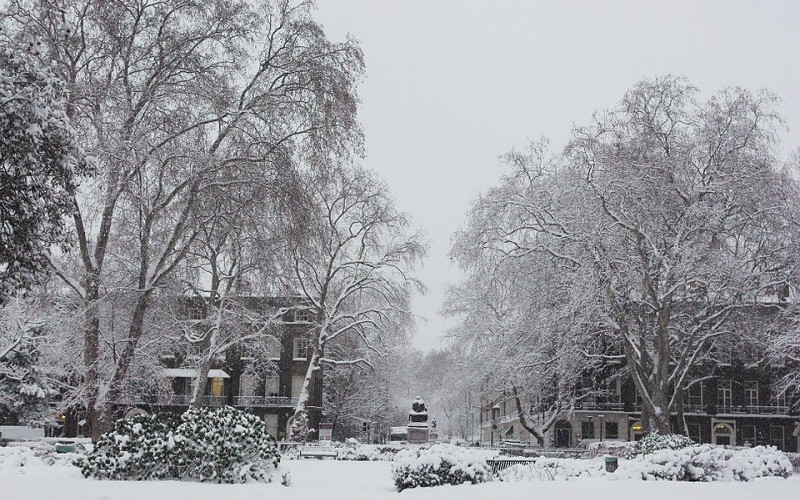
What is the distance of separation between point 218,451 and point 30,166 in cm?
710

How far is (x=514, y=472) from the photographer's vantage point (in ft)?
61.0

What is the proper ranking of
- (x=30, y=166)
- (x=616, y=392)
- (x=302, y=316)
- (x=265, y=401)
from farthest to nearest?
(x=302, y=316), (x=616, y=392), (x=265, y=401), (x=30, y=166)

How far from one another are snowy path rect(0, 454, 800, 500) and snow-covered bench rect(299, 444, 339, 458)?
13979 millimetres

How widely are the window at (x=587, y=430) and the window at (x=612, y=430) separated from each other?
1.10 metres

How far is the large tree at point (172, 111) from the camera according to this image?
20.0 m

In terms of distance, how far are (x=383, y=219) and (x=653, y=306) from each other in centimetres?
1612

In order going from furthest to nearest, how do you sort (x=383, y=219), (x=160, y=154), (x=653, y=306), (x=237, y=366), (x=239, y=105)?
(x=237, y=366), (x=383, y=219), (x=653, y=306), (x=239, y=105), (x=160, y=154)

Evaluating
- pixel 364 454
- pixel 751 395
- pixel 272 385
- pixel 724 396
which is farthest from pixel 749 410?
pixel 364 454

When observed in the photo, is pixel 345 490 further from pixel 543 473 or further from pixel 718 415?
pixel 718 415

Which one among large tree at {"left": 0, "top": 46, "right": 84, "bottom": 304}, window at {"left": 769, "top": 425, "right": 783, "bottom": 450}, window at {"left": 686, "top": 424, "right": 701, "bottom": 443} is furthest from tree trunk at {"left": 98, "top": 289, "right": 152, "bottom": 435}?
window at {"left": 769, "top": 425, "right": 783, "bottom": 450}

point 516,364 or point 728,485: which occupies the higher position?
point 516,364

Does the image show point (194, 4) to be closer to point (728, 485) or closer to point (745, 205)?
point (728, 485)

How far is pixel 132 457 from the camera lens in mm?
15609

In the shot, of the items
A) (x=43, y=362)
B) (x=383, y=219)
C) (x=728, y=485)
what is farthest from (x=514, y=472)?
(x=43, y=362)
